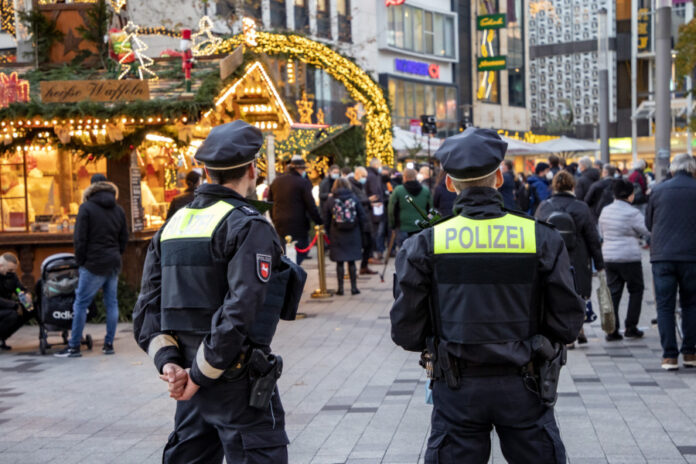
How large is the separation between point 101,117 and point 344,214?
4157 mm

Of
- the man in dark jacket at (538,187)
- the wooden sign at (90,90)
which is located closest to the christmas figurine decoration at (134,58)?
the wooden sign at (90,90)

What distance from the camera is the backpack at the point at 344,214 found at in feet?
48.4

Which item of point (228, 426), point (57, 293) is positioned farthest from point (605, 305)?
point (228, 426)

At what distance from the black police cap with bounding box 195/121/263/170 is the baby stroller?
6.99 meters

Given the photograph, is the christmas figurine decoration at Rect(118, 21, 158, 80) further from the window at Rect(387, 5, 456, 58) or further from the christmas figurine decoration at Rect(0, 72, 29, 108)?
the window at Rect(387, 5, 456, 58)

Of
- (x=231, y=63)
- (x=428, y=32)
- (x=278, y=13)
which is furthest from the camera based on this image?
(x=428, y=32)

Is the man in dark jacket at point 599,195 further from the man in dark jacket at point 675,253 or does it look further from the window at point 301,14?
the window at point 301,14

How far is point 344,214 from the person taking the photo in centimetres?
1475

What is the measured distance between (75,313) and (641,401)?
5.83 m

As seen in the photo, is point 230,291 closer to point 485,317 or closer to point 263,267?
point 263,267

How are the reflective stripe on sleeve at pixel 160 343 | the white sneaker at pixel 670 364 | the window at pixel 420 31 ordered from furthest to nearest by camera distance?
the window at pixel 420 31
the white sneaker at pixel 670 364
the reflective stripe on sleeve at pixel 160 343

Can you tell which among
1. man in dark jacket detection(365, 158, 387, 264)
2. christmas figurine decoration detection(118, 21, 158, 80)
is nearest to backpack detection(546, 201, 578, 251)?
christmas figurine decoration detection(118, 21, 158, 80)

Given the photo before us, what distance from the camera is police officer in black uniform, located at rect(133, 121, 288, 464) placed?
144 inches

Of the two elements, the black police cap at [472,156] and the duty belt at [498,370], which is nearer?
the duty belt at [498,370]
